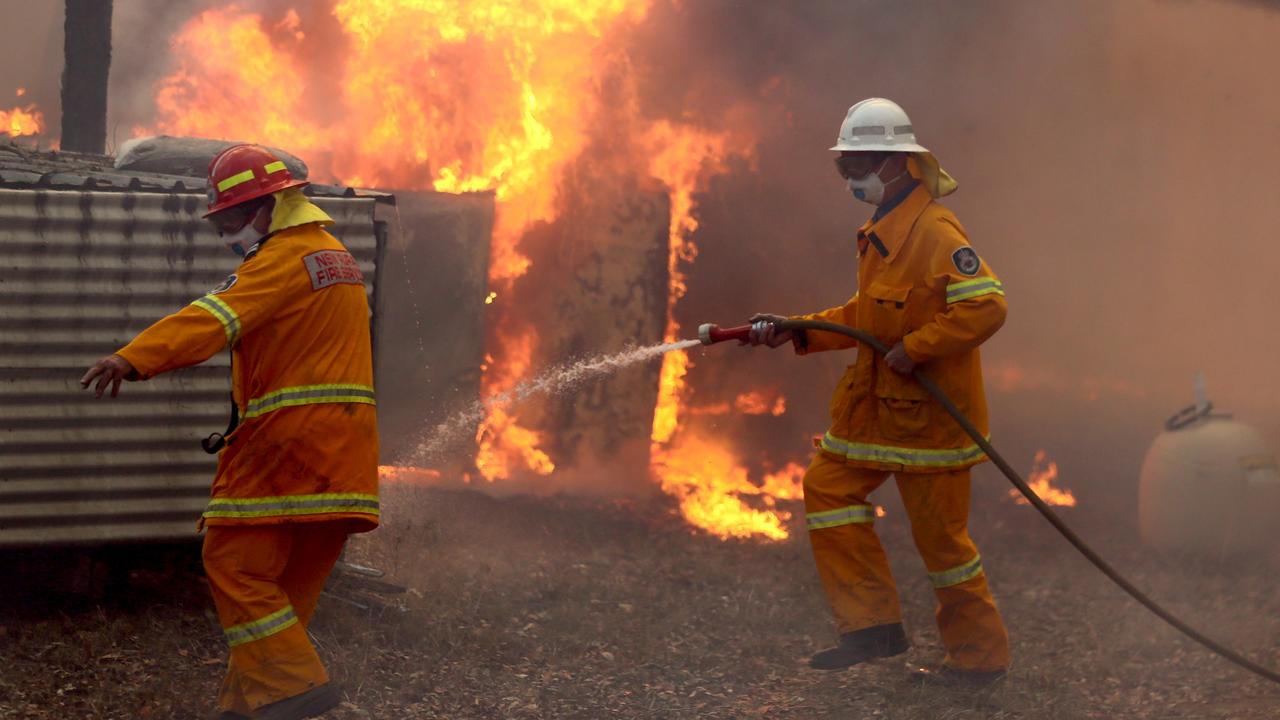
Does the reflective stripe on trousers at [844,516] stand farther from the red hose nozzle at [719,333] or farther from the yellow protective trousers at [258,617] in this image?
the yellow protective trousers at [258,617]

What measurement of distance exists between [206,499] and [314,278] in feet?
5.85

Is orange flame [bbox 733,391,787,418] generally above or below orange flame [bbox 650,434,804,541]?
above

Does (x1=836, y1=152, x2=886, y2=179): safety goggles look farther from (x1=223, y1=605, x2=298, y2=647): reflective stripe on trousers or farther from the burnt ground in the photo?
(x1=223, y1=605, x2=298, y2=647): reflective stripe on trousers

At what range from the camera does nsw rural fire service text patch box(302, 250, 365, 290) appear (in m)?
3.95

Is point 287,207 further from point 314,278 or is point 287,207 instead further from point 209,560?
point 209,560

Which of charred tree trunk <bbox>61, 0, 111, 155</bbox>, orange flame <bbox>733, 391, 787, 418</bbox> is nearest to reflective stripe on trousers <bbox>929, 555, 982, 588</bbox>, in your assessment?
orange flame <bbox>733, 391, 787, 418</bbox>

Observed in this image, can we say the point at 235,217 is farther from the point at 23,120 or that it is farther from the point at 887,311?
the point at 23,120

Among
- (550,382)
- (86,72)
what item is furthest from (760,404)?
(86,72)

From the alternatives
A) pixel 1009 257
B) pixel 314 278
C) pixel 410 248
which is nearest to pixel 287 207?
pixel 314 278

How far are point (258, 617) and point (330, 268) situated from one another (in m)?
1.19

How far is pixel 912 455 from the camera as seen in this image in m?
4.71

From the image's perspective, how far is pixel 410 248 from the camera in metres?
7.69

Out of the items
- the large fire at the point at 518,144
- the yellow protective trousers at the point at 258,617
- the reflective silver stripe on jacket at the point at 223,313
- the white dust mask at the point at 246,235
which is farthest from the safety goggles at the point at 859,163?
the large fire at the point at 518,144

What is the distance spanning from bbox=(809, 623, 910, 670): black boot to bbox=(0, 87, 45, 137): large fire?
1440cm
